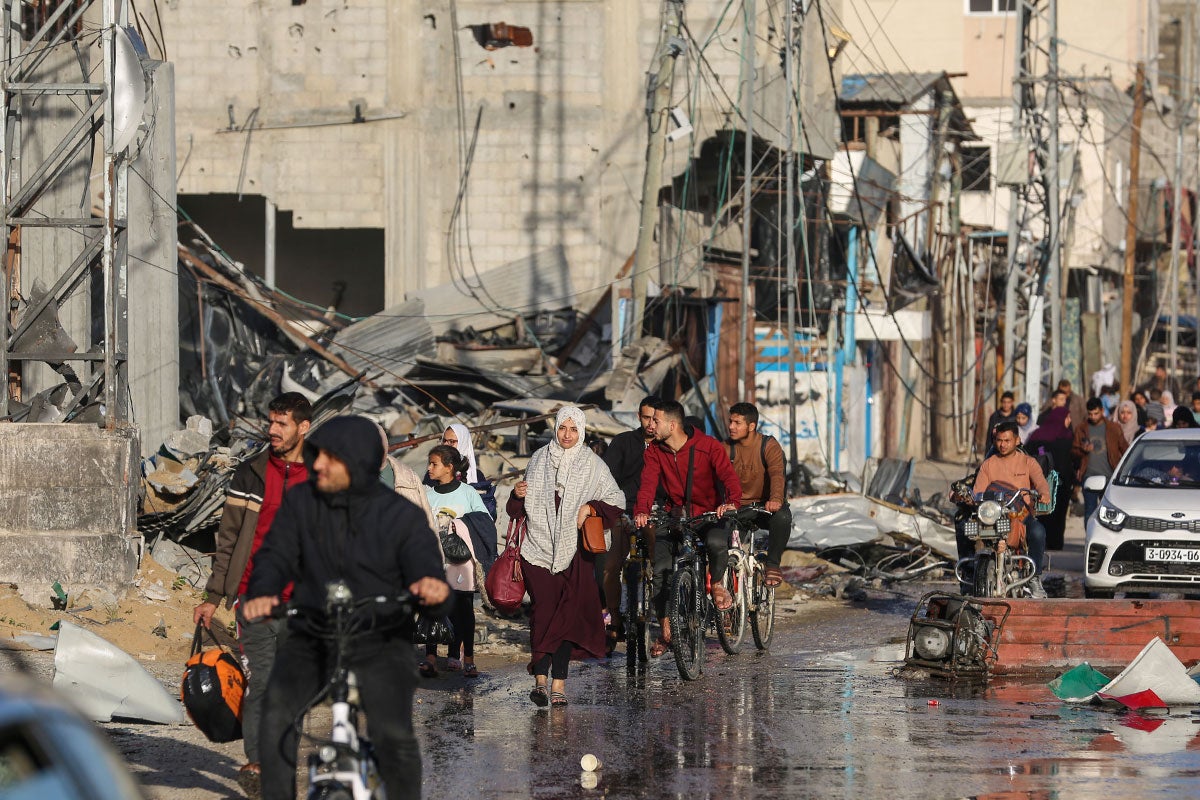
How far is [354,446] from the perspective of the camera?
18.6 ft

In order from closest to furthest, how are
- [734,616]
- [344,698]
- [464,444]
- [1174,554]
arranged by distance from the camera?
[344,698] → [464,444] → [734,616] → [1174,554]

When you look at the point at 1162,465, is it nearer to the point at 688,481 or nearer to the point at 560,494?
the point at 688,481

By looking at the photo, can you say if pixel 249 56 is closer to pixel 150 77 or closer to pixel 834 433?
pixel 834 433

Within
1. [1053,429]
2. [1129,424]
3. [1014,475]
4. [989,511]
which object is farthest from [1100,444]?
[989,511]

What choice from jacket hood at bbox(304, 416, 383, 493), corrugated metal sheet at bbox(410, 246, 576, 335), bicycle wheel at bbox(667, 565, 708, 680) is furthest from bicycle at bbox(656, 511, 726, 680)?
corrugated metal sheet at bbox(410, 246, 576, 335)

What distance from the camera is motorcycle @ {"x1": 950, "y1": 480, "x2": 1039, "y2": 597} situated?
12305 mm

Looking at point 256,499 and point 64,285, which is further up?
point 64,285

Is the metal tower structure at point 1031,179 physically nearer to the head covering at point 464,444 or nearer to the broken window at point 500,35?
the broken window at point 500,35

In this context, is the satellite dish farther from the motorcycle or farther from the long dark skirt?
the motorcycle

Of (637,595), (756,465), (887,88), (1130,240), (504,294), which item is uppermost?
(887,88)

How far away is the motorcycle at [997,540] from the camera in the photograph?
12305 mm

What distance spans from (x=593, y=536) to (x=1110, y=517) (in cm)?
602

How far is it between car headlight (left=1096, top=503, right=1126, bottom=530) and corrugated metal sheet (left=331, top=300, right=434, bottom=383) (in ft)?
30.8

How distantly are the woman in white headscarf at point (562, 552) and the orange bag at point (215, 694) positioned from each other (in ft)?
9.13
